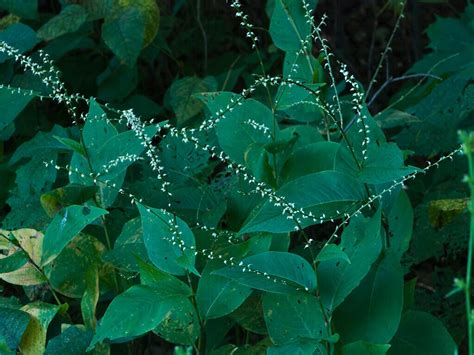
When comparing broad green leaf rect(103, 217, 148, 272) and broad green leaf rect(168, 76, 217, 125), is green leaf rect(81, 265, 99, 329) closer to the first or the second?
broad green leaf rect(103, 217, 148, 272)

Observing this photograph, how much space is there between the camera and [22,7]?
2.90 m

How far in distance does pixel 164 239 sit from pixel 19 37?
4.15 feet

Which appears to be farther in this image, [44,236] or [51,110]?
[51,110]

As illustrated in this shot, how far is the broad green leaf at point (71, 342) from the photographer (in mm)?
1876

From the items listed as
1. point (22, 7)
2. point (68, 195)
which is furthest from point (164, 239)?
point (22, 7)

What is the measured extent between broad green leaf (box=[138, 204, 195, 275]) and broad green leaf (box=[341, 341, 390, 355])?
13.4 inches

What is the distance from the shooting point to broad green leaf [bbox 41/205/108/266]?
1813mm

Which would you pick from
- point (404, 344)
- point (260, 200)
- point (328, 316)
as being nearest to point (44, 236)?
point (260, 200)

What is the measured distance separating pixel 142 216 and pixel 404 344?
0.57 m

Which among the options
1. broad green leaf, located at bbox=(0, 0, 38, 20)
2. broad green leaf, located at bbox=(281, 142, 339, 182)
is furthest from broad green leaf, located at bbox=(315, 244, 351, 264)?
broad green leaf, located at bbox=(0, 0, 38, 20)

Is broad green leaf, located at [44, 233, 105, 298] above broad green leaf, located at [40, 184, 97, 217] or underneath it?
underneath

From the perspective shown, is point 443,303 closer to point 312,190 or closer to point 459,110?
point 459,110

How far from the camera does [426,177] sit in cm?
266

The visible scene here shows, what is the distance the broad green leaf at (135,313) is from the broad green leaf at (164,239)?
68mm
